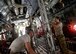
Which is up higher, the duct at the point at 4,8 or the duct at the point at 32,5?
the duct at the point at 4,8

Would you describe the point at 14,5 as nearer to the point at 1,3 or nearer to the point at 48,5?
the point at 1,3

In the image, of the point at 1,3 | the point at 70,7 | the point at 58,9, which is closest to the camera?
the point at 70,7

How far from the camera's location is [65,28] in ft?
43.5

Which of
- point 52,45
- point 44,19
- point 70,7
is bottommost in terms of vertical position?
point 52,45

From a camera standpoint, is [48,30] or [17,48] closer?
[17,48]

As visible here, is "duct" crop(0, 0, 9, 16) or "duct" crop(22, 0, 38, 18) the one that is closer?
"duct" crop(22, 0, 38, 18)

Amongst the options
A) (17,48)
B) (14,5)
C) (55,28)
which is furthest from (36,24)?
(17,48)

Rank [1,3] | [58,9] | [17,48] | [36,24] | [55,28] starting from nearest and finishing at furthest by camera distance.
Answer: [17,48], [55,28], [58,9], [1,3], [36,24]

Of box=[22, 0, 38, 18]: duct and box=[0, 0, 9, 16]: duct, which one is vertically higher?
box=[0, 0, 9, 16]: duct

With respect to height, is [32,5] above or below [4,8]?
below

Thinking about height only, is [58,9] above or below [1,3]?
below

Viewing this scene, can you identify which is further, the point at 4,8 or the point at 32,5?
the point at 4,8

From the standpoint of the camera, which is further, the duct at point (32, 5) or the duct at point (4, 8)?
the duct at point (4, 8)

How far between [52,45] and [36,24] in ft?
25.3
